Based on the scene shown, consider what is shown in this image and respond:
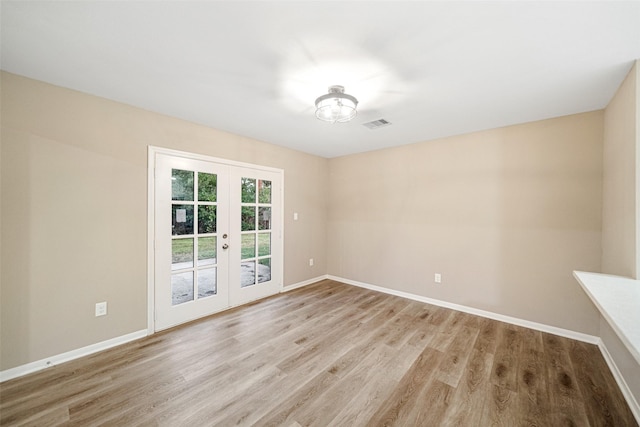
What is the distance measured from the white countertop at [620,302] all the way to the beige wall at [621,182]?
8.6 inches

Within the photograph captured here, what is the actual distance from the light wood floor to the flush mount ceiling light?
7.55ft

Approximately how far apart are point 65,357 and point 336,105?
3.33 m

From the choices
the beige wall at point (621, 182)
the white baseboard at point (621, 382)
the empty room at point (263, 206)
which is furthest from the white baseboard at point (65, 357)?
the beige wall at point (621, 182)

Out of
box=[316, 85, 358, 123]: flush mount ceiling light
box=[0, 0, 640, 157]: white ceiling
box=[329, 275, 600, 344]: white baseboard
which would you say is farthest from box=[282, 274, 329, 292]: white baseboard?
box=[316, 85, 358, 123]: flush mount ceiling light

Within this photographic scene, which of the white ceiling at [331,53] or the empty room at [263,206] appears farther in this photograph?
the empty room at [263,206]

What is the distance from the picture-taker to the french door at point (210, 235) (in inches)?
111

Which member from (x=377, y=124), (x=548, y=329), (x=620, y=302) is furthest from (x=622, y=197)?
(x=377, y=124)

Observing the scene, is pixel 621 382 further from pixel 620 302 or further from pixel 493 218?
pixel 493 218

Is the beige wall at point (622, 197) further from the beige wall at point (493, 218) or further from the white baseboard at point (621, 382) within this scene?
the beige wall at point (493, 218)

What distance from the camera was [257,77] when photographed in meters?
2.02

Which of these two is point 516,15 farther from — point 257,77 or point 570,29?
point 257,77

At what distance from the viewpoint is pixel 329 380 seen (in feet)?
6.49

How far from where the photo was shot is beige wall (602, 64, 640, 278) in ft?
5.76

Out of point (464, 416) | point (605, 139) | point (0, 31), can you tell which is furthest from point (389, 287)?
point (0, 31)
